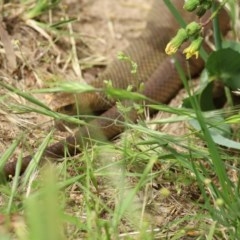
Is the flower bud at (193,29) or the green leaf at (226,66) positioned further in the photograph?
the green leaf at (226,66)

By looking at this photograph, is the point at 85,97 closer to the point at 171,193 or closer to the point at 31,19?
the point at 31,19

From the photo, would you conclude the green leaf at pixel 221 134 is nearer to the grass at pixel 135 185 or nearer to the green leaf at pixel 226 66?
the grass at pixel 135 185

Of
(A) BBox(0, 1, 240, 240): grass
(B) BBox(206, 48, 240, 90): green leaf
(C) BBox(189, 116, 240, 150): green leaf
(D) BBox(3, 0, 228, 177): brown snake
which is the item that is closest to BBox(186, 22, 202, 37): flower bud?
(A) BBox(0, 1, 240, 240): grass

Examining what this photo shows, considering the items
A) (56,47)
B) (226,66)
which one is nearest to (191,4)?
(226,66)

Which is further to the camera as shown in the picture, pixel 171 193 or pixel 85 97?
pixel 85 97

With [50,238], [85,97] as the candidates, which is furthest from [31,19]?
[50,238]

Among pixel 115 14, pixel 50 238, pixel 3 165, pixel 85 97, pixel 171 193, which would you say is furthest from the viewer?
pixel 115 14

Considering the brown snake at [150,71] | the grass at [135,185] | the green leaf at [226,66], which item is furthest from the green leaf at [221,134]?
the brown snake at [150,71]
